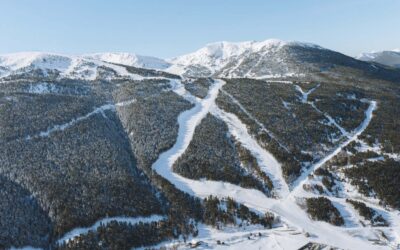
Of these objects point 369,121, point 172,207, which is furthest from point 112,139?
point 369,121

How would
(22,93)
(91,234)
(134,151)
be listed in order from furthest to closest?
1. (22,93)
2. (134,151)
3. (91,234)

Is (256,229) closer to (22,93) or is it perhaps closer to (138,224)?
(138,224)

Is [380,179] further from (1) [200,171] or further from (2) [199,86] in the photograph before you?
(2) [199,86]

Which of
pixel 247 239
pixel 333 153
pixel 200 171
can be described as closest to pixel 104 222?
pixel 247 239

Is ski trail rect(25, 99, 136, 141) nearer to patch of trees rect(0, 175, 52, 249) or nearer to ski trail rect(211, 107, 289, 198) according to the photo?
patch of trees rect(0, 175, 52, 249)

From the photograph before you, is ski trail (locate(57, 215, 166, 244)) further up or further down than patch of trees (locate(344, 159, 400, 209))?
further down

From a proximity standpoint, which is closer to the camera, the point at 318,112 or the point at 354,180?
the point at 354,180

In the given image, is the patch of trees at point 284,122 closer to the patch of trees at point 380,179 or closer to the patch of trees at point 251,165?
the patch of trees at point 251,165

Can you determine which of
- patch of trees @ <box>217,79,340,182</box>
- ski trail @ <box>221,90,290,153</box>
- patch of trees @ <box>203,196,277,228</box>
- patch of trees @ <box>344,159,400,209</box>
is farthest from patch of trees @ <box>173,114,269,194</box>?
patch of trees @ <box>344,159,400,209</box>
